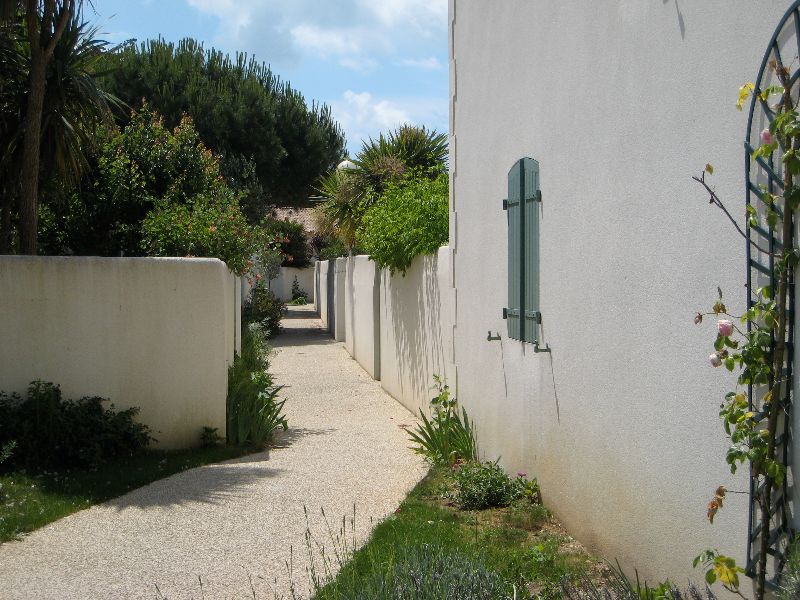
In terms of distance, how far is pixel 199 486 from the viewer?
7055 mm

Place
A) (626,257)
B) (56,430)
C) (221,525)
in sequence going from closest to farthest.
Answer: (626,257) < (221,525) < (56,430)

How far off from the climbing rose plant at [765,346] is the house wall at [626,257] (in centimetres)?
18

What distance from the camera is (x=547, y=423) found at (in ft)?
19.4

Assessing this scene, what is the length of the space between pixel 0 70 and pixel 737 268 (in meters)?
8.05

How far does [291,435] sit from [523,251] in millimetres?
4552

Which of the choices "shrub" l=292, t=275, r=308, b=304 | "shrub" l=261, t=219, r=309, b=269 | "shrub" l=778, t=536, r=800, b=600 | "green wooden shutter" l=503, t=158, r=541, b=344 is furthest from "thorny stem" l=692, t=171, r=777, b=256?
"shrub" l=292, t=275, r=308, b=304

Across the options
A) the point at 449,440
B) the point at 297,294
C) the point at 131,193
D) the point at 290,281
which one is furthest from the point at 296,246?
the point at 449,440

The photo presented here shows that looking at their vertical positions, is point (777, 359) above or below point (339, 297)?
above

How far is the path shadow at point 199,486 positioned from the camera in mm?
6617

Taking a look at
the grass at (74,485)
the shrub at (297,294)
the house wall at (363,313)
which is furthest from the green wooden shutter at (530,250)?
the shrub at (297,294)

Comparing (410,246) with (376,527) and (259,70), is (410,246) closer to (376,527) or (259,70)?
(376,527)

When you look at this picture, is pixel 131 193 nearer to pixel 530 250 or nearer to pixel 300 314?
pixel 530 250

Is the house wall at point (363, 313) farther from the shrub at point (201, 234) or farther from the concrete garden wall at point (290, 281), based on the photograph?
the concrete garden wall at point (290, 281)

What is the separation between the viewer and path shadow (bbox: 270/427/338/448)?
30.8 feet
